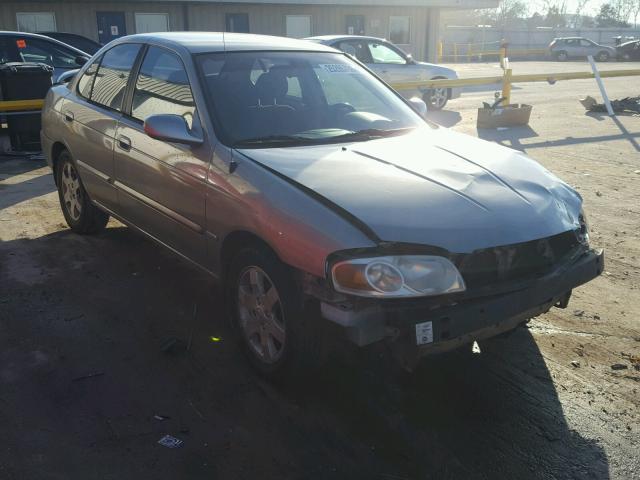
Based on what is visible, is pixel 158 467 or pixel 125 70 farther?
pixel 125 70

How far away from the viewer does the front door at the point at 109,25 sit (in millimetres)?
22109

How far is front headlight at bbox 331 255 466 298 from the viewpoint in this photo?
113 inches

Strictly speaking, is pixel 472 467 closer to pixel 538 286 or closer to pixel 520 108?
pixel 538 286

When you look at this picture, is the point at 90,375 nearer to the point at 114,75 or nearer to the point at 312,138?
the point at 312,138

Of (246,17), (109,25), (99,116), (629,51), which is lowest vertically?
(629,51)

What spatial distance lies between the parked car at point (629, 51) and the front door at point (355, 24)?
22.1m

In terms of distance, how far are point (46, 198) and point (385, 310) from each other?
5838mm

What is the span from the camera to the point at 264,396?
3402 millimetres

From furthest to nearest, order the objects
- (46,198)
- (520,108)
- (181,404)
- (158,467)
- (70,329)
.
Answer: (520,108) → (46,198) → (70,329) → (181,404) → (158,467)

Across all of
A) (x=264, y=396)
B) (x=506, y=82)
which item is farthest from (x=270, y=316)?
(x=506, y=82)

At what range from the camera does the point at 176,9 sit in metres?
23.3

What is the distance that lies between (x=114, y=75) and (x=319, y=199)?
110 inches

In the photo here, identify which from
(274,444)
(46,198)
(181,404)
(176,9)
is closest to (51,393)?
(181,404)

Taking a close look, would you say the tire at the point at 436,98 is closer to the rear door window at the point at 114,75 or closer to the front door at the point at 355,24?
the rear door window at the point at 114,75
